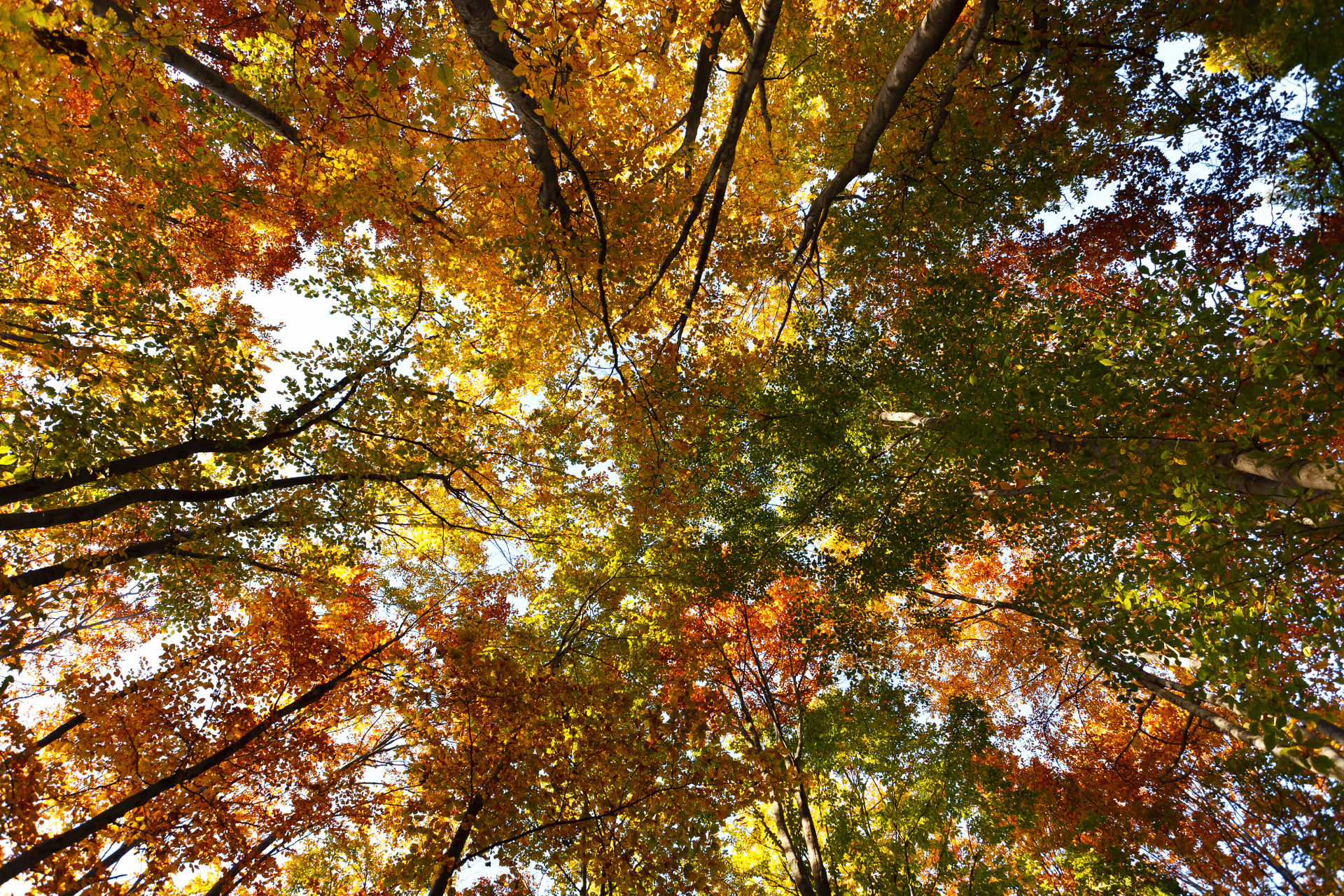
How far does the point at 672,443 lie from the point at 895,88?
601 centimetres

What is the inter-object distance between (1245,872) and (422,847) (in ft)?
53.9

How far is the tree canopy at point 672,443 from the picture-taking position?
545 centimetres

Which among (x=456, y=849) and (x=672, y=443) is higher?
(x=672, y=443)

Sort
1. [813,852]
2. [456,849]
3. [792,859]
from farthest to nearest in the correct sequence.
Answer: [792,859] < [813,852] < [456,849]

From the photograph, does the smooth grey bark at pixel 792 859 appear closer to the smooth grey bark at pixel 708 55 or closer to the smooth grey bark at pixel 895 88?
the smooth grey bark at pixel 895 88

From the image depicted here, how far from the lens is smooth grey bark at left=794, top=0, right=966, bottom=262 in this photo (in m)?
4.92

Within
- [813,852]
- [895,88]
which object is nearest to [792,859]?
[813,852]

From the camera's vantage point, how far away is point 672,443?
9.09 metres

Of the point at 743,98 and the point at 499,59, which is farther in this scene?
the point at 743,98

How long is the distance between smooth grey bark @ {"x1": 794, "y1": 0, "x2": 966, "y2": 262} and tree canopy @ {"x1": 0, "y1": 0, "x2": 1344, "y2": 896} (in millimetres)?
80

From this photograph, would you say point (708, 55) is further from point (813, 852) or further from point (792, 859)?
point (792, 859)

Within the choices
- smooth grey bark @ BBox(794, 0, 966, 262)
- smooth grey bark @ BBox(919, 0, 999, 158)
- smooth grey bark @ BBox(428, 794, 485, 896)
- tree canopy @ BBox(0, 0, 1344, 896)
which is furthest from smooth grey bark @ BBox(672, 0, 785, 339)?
smooth grey bark @ BBox(428, 794, 485, 896)

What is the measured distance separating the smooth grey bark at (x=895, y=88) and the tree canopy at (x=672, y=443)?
8 centimetres

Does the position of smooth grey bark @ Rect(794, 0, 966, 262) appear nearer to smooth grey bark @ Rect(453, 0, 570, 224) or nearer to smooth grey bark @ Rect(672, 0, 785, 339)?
smooth grey bark @ Rect(672, 0, 785, 339)
